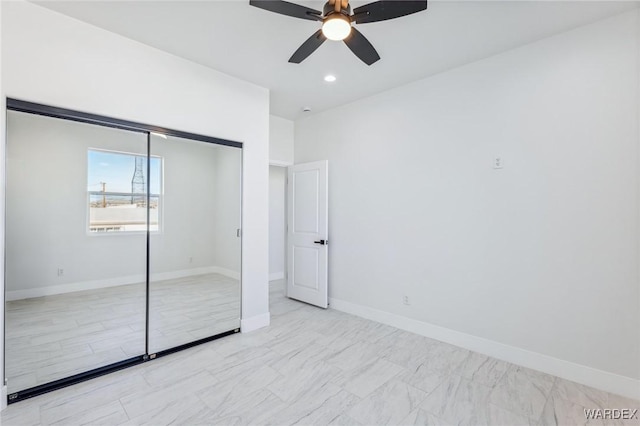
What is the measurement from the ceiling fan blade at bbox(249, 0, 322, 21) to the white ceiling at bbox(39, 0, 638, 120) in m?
0.38

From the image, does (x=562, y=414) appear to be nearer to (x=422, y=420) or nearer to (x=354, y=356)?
(x=422, y=420)

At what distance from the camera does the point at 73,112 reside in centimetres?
253

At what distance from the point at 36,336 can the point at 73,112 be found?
6.29ft

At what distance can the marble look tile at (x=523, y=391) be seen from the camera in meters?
2.25

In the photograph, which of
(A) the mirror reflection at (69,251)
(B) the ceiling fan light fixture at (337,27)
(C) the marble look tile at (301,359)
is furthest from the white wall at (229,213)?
(B) the ceiling fan light fixture at (337,27)

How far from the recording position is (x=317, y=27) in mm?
2590

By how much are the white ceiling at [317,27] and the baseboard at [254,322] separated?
2.85 meters

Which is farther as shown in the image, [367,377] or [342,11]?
[367,377]

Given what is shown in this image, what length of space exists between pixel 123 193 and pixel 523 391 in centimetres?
407

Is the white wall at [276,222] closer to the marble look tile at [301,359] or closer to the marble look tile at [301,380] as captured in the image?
the marble look tile at [301,359]

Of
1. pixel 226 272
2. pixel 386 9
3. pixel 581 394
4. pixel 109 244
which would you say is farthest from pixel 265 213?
pixel 581 394

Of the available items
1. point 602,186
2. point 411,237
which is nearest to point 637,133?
point 602,186

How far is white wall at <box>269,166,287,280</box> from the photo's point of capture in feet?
20.6

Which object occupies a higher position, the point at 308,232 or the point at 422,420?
the point at 308,232
